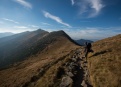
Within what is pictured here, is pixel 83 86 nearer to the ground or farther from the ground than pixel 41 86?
farther from the ground

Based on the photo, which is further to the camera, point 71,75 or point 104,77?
point 71,75

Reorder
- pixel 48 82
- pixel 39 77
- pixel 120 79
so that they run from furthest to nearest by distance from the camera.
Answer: pixel 39 77, pixel 48 82, pixel 120 79

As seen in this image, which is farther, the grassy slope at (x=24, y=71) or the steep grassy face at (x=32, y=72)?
the grassy slope at (x=24, y=71)

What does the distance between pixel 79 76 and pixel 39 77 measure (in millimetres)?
8029

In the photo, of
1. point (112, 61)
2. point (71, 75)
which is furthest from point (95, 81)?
point (112, 61)

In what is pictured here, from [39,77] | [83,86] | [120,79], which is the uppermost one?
[120,79]

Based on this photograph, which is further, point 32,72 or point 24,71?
point 24,71

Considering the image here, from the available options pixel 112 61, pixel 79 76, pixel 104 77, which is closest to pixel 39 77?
pixel 79 76

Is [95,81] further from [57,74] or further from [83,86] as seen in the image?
[57,74]

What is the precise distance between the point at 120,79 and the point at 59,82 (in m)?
8.70

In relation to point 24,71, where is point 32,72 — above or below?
above

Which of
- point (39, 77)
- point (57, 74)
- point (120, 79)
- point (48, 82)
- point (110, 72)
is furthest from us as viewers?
point (39, 77)

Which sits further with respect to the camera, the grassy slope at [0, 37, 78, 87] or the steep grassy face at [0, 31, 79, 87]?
the grassy slope at [0, 37, 78, 87]

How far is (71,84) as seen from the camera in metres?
18.7
